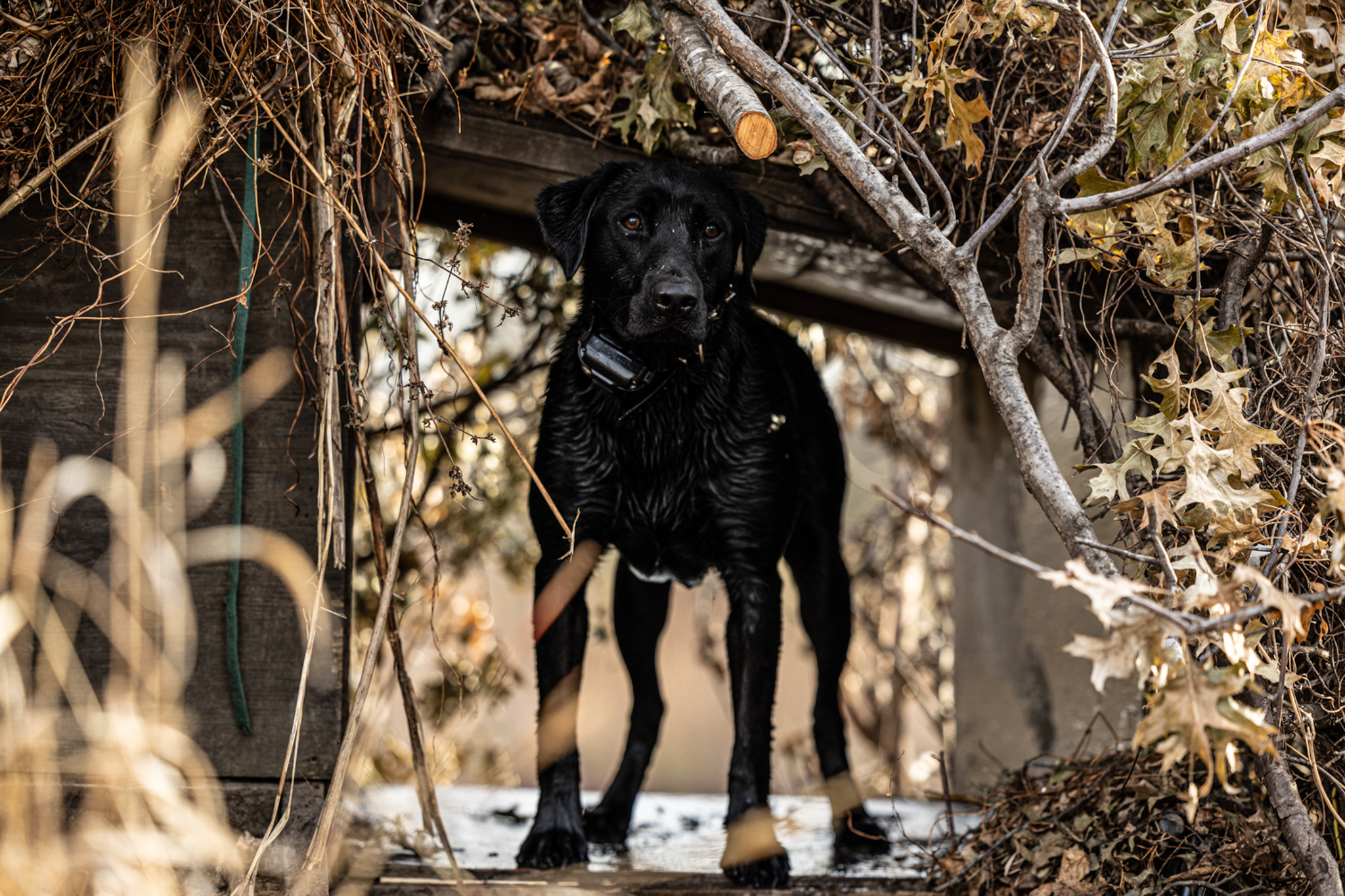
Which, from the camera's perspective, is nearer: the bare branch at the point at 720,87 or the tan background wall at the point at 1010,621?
the bare branch at the point at 720,87

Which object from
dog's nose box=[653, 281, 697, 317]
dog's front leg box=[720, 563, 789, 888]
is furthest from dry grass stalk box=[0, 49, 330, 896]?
dog's front leg box=[720, 563, 789, 888]

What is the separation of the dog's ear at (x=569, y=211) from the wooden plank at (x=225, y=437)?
0.63 m

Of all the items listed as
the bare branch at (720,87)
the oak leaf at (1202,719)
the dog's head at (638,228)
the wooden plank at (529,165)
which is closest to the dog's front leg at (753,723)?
the dog's head at (638,228)

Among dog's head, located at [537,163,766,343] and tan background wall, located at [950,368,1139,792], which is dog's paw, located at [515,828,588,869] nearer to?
dog's head, located at [537,163,766,343]

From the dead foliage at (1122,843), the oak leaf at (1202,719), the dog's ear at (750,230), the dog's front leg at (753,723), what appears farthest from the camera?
the dog's ear at (750,230)

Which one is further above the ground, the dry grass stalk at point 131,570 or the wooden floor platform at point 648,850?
the dry grass stalk at point 131,570

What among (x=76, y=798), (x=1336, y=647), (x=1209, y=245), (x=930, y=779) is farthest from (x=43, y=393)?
(x=930, y=779)

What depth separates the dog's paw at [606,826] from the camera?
3.02 m

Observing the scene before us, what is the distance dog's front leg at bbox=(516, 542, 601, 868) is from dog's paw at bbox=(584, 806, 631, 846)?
0.47 meters

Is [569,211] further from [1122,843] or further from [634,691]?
[1122,843]

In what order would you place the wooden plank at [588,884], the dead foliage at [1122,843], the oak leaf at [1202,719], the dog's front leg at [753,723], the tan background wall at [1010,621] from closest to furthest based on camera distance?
the oak leaf at [1202,719] → the dead foliage at [1122,843] → the wooden plank at [588,884] → the dog's front leg at [753,723] → the tan background wall at [1010,621]

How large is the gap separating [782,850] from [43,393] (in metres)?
2.03

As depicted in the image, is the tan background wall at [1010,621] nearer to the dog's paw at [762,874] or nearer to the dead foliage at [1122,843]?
the dead foliage at [1122,843]

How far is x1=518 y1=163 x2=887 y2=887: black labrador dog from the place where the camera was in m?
2.54
